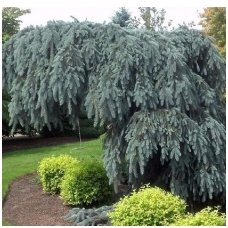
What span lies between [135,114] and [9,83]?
2.25 m

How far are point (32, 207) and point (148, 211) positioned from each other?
2813mm

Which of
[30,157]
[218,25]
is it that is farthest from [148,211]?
[218,25]

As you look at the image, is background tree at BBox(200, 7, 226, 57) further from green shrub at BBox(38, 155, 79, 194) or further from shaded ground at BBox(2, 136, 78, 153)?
green shrub at BBox(38, 155, 79, 194)

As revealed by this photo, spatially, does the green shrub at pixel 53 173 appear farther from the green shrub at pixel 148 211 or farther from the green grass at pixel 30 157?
the green shrub at pixel 148 211

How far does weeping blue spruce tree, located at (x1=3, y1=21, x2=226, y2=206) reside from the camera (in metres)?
6.47

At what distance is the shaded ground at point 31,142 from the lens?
55.8ft

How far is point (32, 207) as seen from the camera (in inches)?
308

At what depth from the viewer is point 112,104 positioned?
6414 millimetres

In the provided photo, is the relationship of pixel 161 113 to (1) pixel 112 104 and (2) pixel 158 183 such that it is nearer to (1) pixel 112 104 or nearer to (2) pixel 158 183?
(1) pixel 112 104

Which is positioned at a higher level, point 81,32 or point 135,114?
point 81,32

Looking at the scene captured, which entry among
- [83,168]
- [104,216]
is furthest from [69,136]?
[104,216]

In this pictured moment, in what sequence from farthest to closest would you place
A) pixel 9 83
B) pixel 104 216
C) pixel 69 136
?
pixel 69 136, pixel 9 83, pixel 104 216

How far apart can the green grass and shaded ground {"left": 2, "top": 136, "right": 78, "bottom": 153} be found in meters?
1.33

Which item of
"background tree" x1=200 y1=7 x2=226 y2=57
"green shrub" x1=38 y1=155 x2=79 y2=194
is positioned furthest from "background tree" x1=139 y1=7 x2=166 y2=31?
"green shrub" x1=38 y1=155 x2=79 y2=194
